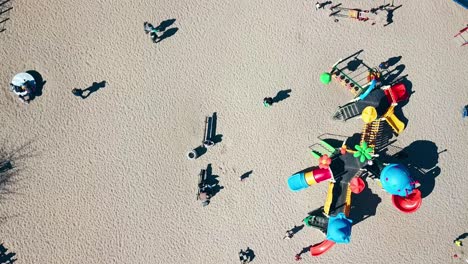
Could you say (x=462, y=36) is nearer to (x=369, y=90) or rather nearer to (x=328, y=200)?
(x=369, y=90)

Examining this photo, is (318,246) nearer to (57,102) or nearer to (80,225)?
(80,225)

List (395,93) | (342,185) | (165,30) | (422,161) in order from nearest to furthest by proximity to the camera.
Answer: (395,93)
(342,185)
(165,30)
(422,161)

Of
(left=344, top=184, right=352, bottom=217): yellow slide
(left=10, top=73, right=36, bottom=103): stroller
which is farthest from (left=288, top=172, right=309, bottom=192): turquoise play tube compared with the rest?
(left=10, top=73, right=36, bottom=103): stroller

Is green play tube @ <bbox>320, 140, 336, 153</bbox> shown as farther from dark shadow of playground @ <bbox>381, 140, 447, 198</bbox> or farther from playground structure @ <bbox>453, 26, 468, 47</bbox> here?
playground structure @ <bbox>453, 26, 468, 47</bbox>

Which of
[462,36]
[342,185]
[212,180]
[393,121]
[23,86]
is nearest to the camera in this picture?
[23,86]

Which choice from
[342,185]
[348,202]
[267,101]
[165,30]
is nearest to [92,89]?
[165,30]

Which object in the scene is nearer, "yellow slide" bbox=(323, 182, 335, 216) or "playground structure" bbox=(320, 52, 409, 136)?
"yellow slide" bbox=(323, 182, 335, 216)
